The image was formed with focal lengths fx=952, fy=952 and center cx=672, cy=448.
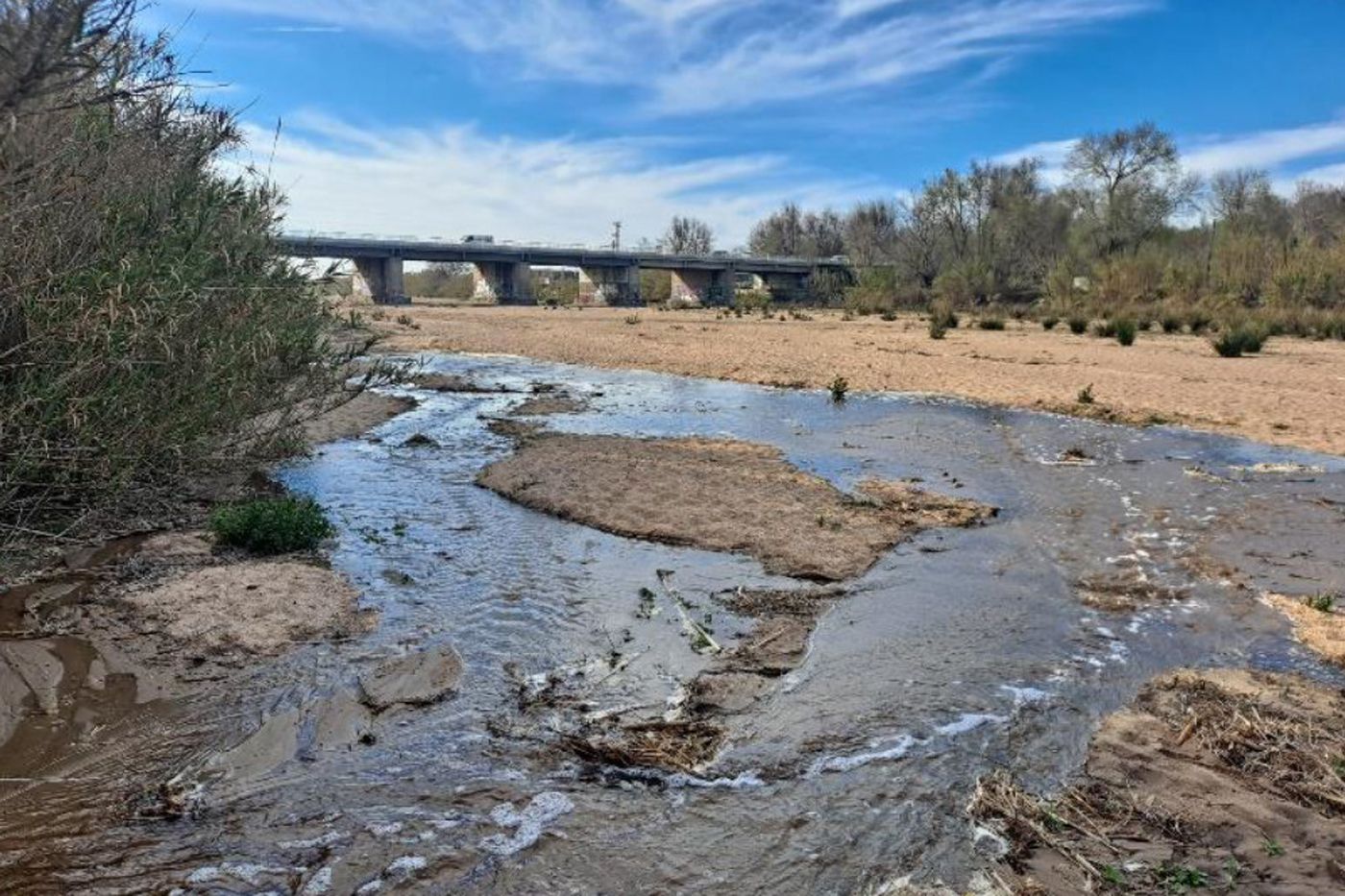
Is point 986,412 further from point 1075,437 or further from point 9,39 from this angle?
point 9,39

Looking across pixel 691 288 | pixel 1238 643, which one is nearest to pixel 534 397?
pixel 1238 643

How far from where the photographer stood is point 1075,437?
17109 mm

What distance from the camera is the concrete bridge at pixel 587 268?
73.6 metres

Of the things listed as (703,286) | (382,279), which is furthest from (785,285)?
(382,279)

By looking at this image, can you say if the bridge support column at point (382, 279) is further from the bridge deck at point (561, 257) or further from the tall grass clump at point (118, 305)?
the tall grass clump at point (118, 305)

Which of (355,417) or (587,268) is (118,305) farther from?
(587,268)

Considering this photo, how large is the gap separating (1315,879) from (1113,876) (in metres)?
0.86

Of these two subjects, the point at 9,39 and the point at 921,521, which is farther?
the point at 921,521

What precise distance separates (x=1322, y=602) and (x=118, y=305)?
9629 millimetres

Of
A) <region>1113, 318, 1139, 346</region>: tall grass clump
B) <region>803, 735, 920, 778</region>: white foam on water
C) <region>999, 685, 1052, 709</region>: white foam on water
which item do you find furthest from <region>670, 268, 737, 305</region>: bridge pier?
<region>803, 735, 920, 778</region>: white foam on water

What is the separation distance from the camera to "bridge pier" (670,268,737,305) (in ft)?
281

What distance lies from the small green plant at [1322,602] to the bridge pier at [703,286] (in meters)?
75.5

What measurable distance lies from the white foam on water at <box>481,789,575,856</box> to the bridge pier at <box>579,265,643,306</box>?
79.0m

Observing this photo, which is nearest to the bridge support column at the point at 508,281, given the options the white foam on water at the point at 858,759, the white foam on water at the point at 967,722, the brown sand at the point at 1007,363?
the brown sand at the point at 1007,363
